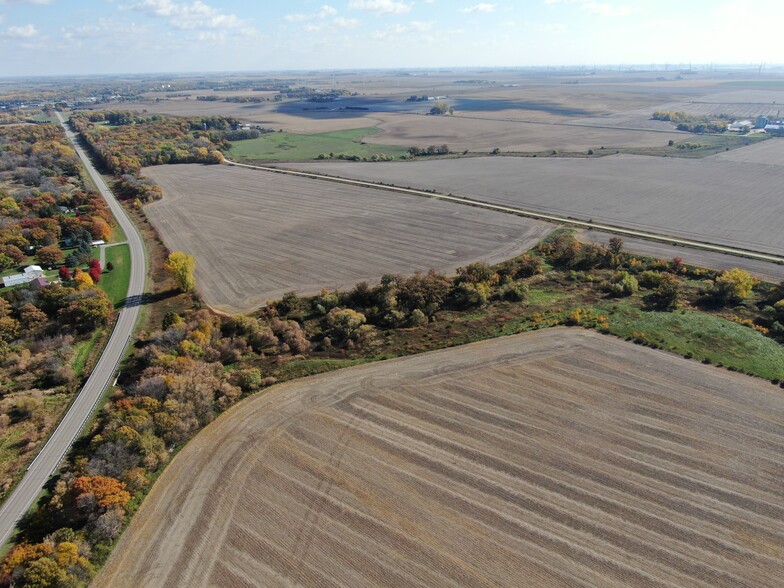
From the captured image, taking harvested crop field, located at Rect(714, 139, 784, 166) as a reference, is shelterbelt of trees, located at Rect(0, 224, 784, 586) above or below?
below

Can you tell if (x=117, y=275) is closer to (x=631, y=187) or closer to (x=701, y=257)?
(x=701, y=257)

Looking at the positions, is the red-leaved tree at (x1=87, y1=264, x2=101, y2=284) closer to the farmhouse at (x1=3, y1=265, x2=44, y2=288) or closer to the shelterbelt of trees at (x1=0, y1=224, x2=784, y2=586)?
the farmhouse at (x1=3, y1=265, x2=44, y2=288)

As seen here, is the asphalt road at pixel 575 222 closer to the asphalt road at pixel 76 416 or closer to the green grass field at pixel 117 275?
the green grass field at pixel 117 275

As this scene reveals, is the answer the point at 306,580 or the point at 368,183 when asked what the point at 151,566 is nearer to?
the point at 306,580

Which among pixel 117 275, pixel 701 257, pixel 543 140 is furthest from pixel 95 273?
pixel 543 140

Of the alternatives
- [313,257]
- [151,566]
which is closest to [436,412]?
[151,566]

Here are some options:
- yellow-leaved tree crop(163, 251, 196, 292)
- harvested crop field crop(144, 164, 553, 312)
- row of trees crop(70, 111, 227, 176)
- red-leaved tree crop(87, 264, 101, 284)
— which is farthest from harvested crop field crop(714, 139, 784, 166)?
red-leaved tree crop(87, 264, 101, 284)
